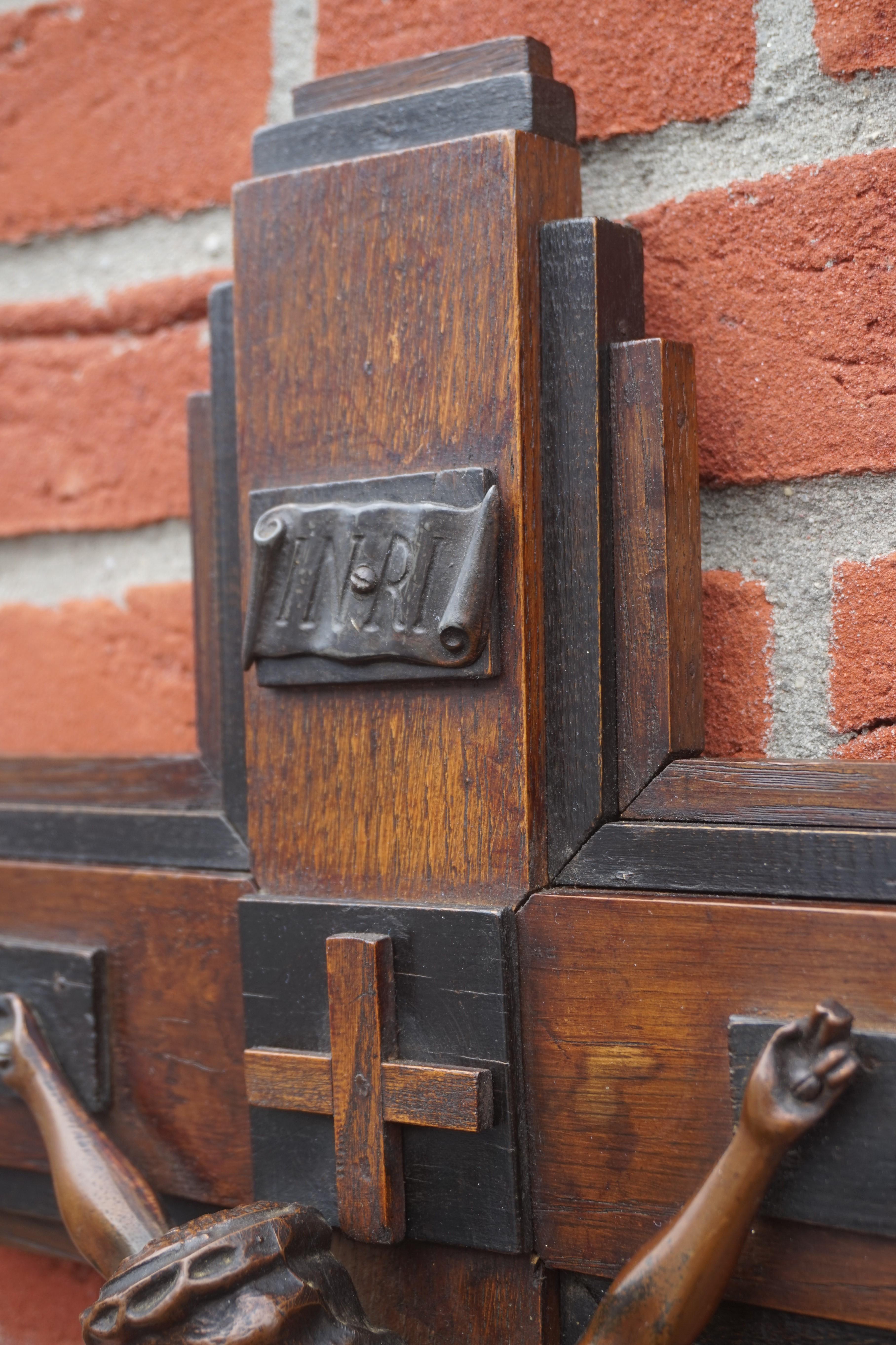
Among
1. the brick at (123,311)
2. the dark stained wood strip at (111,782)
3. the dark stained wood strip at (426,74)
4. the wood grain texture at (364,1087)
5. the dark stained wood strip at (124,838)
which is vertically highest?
the dark stained wood strip at (426,74)

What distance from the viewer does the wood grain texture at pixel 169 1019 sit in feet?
1.76

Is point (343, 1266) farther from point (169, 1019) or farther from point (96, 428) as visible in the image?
point (96, 428)

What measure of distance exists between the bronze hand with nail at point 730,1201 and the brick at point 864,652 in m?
0.13

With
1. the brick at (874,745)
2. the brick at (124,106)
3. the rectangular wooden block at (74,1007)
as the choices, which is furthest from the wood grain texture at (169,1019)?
the brick at (124,106)

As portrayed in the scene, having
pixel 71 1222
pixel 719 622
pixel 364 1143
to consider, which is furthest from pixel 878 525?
pixel 71 1222

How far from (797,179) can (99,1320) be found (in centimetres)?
49

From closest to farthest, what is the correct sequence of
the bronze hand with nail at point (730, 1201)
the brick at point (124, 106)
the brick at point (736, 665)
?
the bronze hand with nail at point (730, 1201) < the brick at point (736, 665) < the brick at point (124, 106)

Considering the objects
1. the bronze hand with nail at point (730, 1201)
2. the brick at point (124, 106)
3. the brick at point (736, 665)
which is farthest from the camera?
the brick at point (124, 106)

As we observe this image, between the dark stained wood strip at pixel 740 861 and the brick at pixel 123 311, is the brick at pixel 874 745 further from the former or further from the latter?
the brick at pixel 123 311

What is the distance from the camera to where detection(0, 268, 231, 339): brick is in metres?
0.66

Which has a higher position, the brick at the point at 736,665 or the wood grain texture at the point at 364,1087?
the brick at the point at 736,665

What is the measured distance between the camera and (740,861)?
1.43 ft

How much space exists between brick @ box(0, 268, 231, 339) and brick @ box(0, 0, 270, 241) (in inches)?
1.4

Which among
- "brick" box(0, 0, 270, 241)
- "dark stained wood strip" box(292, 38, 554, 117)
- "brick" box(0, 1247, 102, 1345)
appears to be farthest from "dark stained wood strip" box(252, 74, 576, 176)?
"brick" box(0, 1247, 102, 1345)
